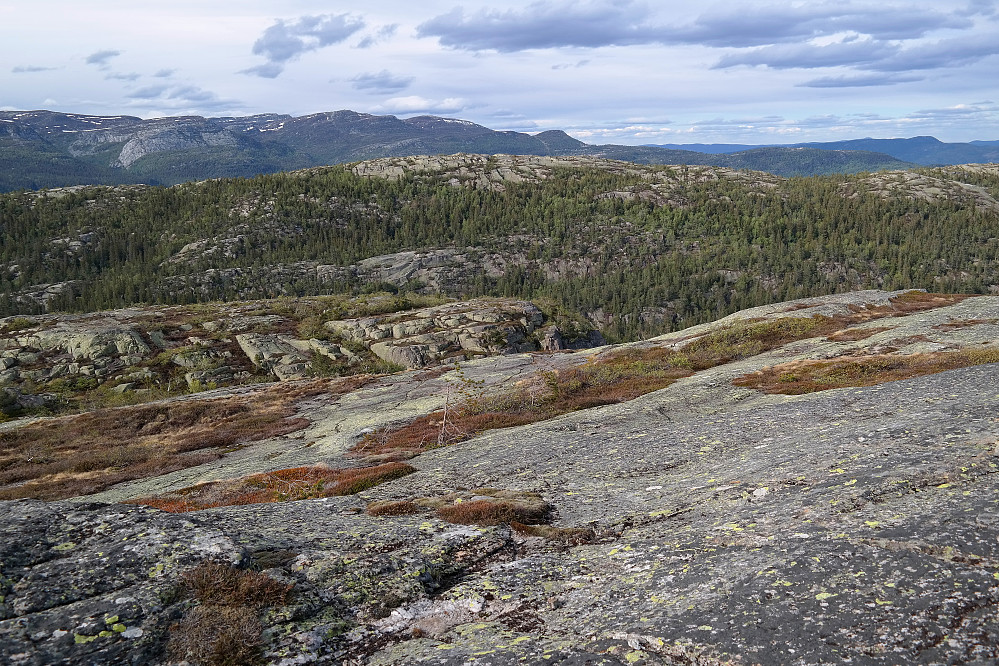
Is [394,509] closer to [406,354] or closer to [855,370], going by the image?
[855,370]

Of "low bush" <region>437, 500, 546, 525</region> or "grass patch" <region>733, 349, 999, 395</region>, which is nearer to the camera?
"low bush" <region>437, 500, 546, 525</region>

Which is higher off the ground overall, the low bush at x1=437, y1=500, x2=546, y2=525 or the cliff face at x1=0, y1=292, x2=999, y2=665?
the cliff face at x1=0, y1=292, x2=999, y2=665

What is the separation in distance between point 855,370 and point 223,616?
34932 mm

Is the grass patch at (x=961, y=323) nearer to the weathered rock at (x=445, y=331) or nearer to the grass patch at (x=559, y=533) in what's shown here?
the grass patch at (x=559, y=533)

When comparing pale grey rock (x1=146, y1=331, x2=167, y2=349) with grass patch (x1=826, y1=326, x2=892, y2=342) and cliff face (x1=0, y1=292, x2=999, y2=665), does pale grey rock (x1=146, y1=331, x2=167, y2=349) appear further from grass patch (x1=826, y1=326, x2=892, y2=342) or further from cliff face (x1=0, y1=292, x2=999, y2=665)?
grass patch (x1=826, y1=326, x2=892, y2=342)

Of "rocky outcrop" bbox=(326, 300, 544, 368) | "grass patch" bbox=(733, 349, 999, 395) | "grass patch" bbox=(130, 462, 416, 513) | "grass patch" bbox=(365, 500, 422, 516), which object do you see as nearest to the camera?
"grass patch" bbox=(365, 500, 422, 516)

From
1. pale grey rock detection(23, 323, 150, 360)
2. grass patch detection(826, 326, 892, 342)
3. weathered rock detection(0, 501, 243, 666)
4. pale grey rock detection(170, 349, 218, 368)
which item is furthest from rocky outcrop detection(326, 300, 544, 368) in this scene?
weathered rock detection(0, 501, 243, 666)

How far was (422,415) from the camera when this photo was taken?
134 feet

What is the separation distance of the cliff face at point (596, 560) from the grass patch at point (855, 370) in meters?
6.28

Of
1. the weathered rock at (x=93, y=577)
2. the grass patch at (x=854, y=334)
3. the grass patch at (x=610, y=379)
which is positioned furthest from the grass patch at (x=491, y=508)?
the grass patch at (x=854, y=334)

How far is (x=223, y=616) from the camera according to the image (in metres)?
9.58

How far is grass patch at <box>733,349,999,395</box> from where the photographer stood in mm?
29062

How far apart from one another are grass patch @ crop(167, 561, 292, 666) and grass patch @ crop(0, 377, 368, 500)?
31077 millimetres

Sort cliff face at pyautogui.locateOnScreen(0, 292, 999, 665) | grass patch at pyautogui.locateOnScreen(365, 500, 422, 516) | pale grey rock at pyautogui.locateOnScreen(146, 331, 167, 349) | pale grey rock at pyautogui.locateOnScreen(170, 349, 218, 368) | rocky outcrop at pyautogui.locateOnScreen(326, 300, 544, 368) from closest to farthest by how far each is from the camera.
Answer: cliff face at pyautogui.locateOnScreen(0, 292, 999, 665), grass patch at pyautogui.locateOnScreen(365, 500, 422, 516), pale grey rock at pyautogui.locateOnScreen(170, 349, 218, 368), rocky outcrop at pyautogui.locateOnScreen(326, 300, 544, 368), pale grey rock at pyautogui.locateOnScreen(146, 331, 167, 349)
